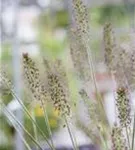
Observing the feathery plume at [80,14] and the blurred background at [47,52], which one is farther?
the blurred background at [47,52]

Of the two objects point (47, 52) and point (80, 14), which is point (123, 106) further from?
point (47, 52)

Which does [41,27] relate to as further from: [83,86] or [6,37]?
[83,86]

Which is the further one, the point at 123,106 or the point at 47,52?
the point at 47,52

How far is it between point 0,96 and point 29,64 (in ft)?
0.24

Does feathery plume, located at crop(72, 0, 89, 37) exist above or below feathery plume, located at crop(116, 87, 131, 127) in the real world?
above

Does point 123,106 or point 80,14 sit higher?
point 80,14

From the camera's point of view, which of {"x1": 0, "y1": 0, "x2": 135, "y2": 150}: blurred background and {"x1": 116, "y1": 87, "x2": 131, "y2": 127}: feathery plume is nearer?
{"x1": 116, "y1": 87, "x2": 131, "y2": 127}: feathery plume

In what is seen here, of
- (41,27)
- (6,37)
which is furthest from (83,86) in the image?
(41,27)

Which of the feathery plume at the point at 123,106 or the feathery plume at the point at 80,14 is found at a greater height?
the feathery plume at the point at 80,14

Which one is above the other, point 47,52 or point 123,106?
point 47,52

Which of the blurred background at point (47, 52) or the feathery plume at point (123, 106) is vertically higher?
the blurred background at point (47, 52)

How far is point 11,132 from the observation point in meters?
0.93

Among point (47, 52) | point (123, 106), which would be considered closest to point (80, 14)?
point (123, 106)

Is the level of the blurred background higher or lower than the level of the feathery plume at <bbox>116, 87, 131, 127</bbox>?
higher
